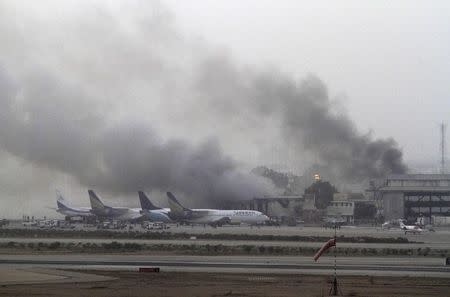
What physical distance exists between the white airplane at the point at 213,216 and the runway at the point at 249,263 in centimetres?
9532

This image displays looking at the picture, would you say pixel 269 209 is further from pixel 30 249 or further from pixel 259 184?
pixel 30 249

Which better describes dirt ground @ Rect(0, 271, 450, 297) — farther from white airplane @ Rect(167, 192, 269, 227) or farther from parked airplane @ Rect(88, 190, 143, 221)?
parked airplane @ Rect(88, 190, 143, 221)

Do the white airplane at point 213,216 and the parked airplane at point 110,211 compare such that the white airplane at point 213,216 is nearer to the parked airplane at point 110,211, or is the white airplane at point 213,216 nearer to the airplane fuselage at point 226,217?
the airplane fuselage at point 226,217

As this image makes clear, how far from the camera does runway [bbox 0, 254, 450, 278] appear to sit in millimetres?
49303

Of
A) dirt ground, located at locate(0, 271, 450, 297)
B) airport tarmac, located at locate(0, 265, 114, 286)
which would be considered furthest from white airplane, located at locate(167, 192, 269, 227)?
dirt ground, located at locate(0, 271, 450, 297)

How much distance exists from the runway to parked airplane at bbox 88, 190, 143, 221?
392 feet

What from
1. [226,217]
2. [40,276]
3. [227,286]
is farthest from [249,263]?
[226,217]

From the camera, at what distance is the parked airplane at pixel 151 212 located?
167 metres

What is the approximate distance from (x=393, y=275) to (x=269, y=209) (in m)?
150

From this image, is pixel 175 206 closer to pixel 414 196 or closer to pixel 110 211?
pixel 110 211

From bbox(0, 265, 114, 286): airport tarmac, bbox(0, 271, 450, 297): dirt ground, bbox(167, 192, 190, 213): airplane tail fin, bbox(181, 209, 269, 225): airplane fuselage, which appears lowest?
bbox(0, 271, 450, 297): dirt ground

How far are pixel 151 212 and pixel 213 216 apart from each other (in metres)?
17.7

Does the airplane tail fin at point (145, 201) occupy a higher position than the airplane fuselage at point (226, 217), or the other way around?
the airplane tail fin at point (145, 201)

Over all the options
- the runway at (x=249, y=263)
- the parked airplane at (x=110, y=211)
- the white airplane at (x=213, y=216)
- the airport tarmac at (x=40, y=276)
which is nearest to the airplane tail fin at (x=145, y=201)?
the parked airplane at (x=110, y=211)
